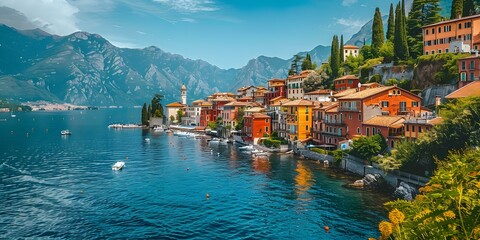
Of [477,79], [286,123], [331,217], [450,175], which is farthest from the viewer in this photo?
[286,123]

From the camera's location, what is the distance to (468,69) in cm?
6575

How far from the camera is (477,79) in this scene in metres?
63.9

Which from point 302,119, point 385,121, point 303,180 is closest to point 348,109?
point 385,121

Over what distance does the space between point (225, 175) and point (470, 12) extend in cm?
6457

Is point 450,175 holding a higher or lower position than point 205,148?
higher

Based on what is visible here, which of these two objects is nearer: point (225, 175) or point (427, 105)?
point (225, 175)

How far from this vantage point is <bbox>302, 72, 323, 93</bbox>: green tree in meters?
123

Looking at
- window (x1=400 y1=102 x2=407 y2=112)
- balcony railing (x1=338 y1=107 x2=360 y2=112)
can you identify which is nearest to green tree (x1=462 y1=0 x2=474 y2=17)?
window (x1=400 y1=102 x2=407 y2=112)

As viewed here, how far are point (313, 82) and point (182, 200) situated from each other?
8212cm

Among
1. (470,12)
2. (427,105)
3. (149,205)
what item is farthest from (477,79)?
(149,205)

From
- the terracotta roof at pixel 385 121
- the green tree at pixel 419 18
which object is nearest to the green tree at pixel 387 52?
the green tree at pixel 419 18

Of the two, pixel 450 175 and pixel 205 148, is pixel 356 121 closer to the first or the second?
pixel 205 148

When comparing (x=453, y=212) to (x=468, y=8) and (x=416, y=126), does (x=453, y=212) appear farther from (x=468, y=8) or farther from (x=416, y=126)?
(x=468, y=8)

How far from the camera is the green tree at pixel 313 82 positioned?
123 metres
